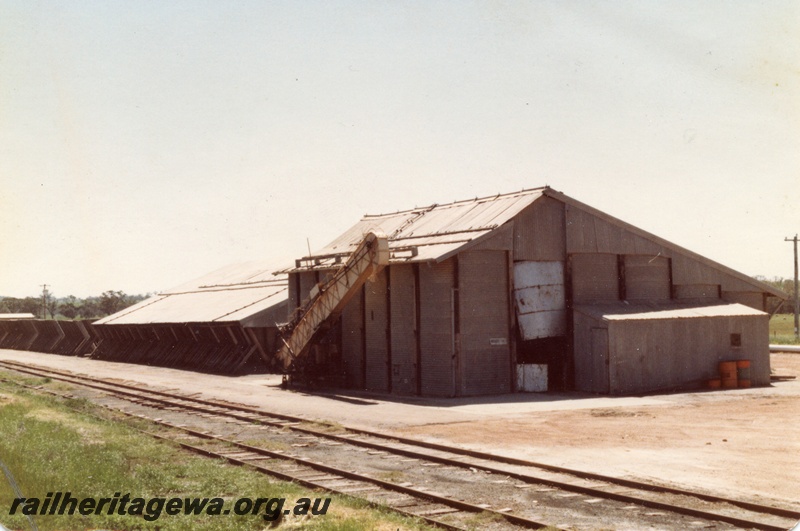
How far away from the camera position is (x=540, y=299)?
32.4 m

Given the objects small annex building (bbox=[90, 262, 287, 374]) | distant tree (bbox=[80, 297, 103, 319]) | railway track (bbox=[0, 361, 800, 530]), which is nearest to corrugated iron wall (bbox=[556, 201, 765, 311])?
railway track (bbox=[0, 361, 800, 530])

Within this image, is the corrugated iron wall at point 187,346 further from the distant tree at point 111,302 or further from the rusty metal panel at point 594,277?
the distant tree at point 111,302

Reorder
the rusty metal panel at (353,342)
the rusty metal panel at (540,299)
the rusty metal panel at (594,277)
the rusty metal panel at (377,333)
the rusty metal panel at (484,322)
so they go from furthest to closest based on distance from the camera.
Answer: the rusty metal panel at (353,342) < the rusty metal panel at (594,277) < the rusty metal panel at (377,333) < the rusty metal panel at (540,299) < the rusty metal panel at (484,322)

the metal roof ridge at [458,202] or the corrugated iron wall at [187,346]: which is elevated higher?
the metal roof ridge at [458,202]

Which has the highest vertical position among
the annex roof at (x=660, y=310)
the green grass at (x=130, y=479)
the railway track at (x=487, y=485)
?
the annex roof at (x=660, y=310)

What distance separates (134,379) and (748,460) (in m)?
33.1

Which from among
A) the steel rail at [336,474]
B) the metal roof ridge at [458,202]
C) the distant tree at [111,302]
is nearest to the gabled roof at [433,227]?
the metal roof ridge at [458,202]

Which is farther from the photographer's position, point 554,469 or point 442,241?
point 442,241

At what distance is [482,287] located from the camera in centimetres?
3112

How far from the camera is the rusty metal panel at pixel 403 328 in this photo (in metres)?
31.8

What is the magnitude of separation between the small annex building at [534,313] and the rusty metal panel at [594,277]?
6 cm

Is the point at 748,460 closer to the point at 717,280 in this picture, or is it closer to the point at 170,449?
the point at 170,449

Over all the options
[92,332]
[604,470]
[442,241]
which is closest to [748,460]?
[604,470]

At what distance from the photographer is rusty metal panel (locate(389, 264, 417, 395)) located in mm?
31812
